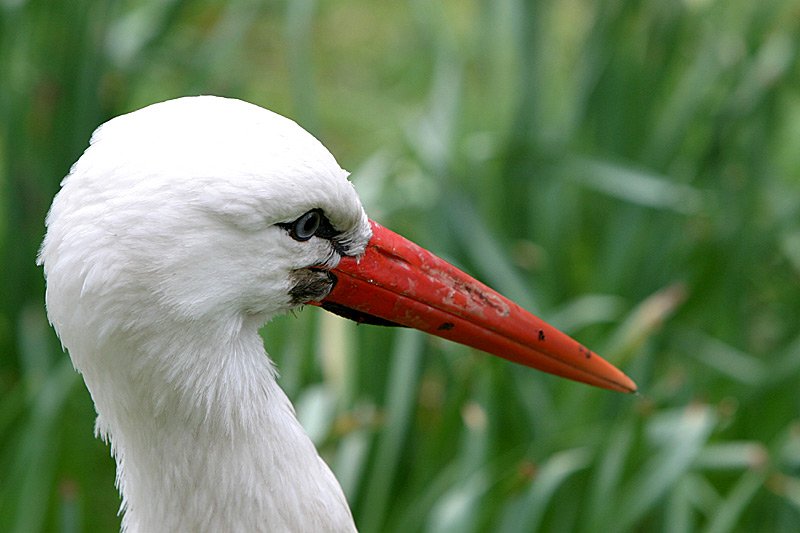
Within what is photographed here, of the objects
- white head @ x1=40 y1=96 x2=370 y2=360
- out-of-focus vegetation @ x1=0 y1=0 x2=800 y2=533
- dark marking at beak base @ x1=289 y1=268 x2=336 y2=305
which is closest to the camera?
white head @ x1=40 y1=96 x2=370 y2=360

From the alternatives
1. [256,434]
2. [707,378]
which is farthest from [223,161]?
[707,378]

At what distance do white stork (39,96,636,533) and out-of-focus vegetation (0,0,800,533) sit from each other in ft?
2.05

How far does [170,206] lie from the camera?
2.52 ft

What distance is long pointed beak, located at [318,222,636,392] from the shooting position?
0.98m

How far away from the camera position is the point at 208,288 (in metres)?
0.80

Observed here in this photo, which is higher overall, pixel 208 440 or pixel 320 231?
pixel 320 231

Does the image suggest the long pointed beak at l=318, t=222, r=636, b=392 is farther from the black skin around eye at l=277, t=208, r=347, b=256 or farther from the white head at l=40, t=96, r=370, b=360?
the white head at l=40, t=96, r=370, b=360

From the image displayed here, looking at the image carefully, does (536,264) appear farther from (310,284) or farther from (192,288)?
(192,288)

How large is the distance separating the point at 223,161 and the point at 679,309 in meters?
1.59

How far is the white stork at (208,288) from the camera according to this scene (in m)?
0.77

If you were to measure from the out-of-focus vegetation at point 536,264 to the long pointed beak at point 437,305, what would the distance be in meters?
0.50

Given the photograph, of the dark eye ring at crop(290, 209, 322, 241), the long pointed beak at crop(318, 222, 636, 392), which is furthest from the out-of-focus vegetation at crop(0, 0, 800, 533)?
the dark eye ring at crop(290, 209, 322, 241)

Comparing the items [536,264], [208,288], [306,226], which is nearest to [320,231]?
[306,226]

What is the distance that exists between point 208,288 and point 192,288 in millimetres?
17
